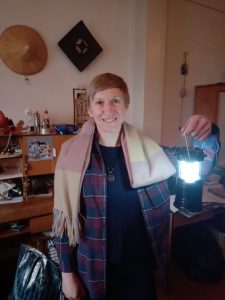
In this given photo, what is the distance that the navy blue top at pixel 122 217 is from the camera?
0.85 metres

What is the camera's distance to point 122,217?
0.85 metres

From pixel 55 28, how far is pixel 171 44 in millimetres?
1112

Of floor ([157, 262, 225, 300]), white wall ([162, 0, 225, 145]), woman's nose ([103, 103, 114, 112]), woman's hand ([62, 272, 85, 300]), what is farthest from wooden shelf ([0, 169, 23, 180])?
white wall ([162, 0, 225, 145])

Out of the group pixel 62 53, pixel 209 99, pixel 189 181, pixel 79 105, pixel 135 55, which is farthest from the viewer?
pixel 209 99

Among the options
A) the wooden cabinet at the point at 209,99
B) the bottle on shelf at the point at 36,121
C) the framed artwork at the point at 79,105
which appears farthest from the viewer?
the wooden cabinet at the point at 209,99

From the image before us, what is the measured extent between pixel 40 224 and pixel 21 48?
4.08ft

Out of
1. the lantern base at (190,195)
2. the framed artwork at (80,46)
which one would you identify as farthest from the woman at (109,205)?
the framed artwork at (80,46)

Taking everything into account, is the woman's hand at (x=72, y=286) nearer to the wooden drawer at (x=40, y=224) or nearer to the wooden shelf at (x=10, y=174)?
the wooden drawer at (x=40, y=224)

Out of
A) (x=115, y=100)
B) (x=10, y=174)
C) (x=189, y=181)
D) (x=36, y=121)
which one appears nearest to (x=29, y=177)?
(x=10, y=174)

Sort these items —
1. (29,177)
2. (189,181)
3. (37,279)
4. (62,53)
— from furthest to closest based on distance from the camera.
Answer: (62,53), (29,177), (37,279), (189,181)

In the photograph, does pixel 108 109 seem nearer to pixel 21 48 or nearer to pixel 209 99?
pixel 21 48

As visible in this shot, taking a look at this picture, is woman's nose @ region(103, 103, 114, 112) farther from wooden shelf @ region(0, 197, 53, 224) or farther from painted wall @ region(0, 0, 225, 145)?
painted wall @ region(0, 0, 225, 145)

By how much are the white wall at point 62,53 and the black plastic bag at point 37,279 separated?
1.01 metres

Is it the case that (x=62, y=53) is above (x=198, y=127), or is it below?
above
